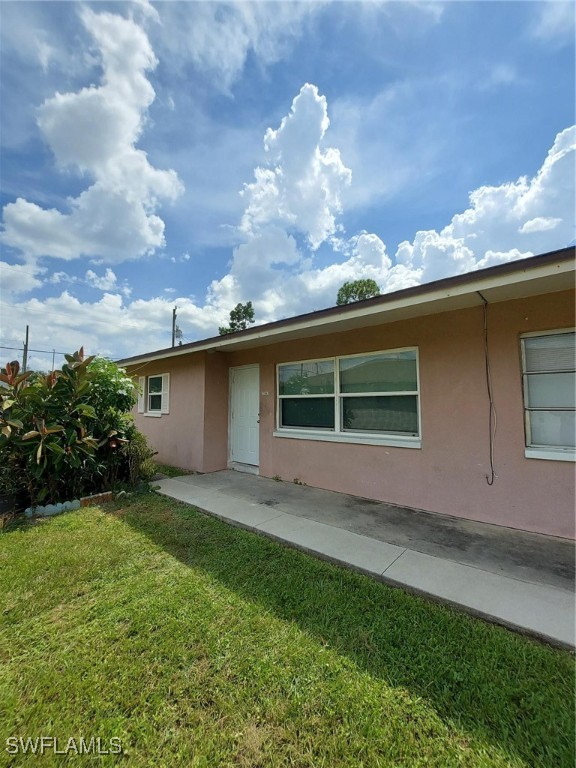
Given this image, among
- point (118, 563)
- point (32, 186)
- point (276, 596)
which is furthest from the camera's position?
point (32, 186)

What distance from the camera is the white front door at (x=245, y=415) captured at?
22.5ft

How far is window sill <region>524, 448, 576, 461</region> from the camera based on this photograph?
3461 mm

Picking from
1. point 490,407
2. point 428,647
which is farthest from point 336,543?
point 490,407

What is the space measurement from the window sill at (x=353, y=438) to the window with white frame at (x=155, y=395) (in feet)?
12.0

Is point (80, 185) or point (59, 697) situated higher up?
point (80, 185)

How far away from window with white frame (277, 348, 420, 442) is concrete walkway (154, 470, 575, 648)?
116 cm

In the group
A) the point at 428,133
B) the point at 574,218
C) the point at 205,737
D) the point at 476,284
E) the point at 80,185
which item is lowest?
the point at 205,737

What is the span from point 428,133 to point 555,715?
7194mm

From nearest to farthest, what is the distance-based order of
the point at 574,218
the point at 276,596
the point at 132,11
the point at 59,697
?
the point at 59,697 → the point at 276,596 → the point at 574,218 → the point at 132,11

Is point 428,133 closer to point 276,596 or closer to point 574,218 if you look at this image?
point 574,218

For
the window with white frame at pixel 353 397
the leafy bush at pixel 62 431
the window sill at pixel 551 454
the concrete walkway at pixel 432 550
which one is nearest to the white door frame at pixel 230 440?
the window with white frame at pixel 353 397

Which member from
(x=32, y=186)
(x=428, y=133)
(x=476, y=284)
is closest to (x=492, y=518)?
(x=476, y=284)

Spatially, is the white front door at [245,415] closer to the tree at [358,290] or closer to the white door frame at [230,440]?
the white door frame at [230,440]

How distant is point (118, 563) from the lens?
10.1 feet
